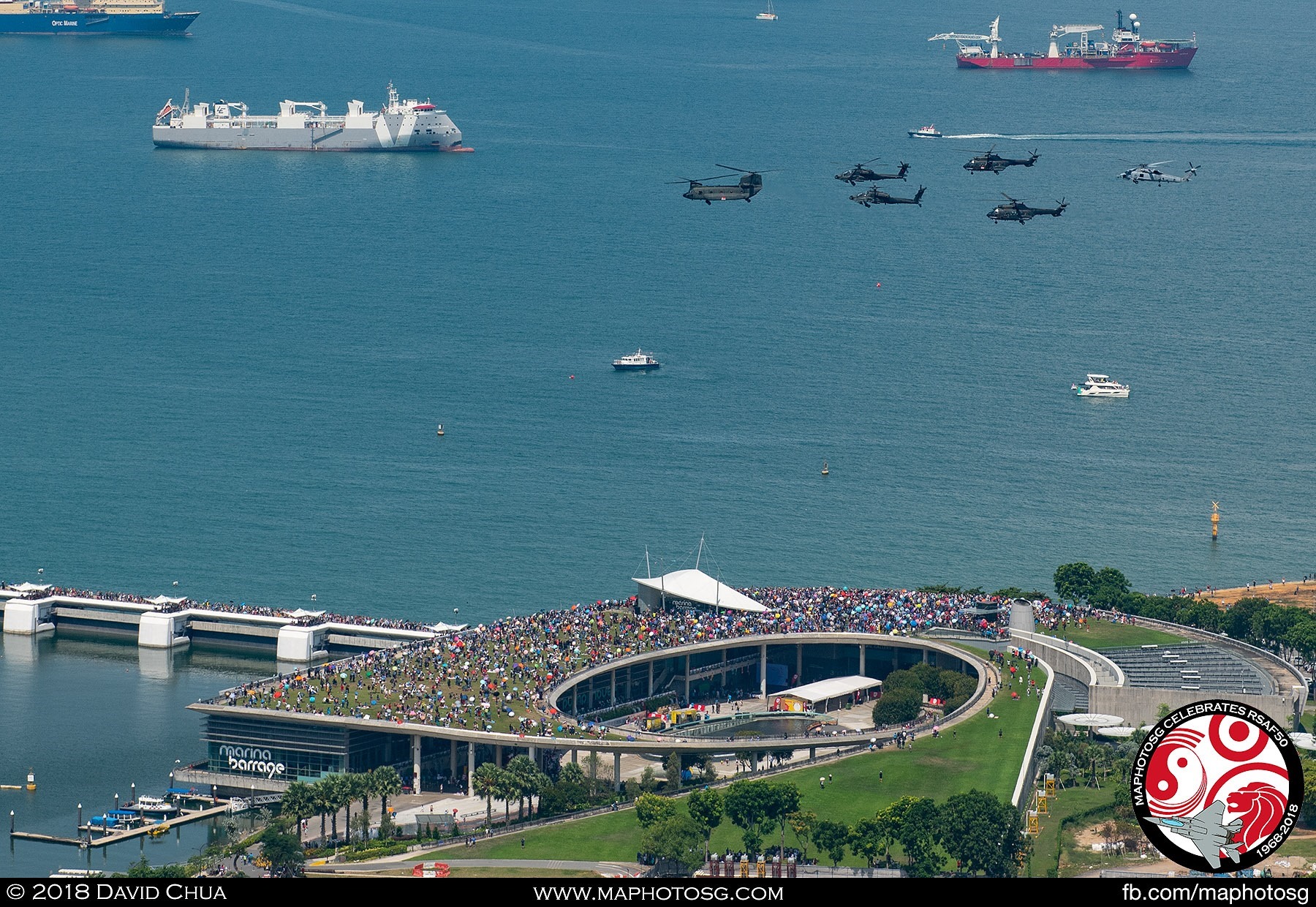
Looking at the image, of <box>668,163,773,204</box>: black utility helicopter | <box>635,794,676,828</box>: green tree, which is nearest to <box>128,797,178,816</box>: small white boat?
<box>635,794,676,828</box>: green tree

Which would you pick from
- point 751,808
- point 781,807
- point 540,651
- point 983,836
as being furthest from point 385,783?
point 983,836

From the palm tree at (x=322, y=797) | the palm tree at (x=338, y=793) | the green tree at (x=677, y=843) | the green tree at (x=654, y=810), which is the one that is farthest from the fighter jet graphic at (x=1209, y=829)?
the palm tree at (x=322, y=797)

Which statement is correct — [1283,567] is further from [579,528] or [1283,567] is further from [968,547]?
[579,528]

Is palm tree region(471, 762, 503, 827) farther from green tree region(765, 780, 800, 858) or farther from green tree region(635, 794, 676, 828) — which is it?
green tree region(765, 780, 800, 858)

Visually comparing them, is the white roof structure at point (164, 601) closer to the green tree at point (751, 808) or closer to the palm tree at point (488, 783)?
the palm tree at point (488, 783)

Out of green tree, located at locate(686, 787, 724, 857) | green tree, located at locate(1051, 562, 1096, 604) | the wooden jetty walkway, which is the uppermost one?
green tree, located at locate(1051, 562, 1096, 604)

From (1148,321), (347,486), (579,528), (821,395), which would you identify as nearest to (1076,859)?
(579,528)
